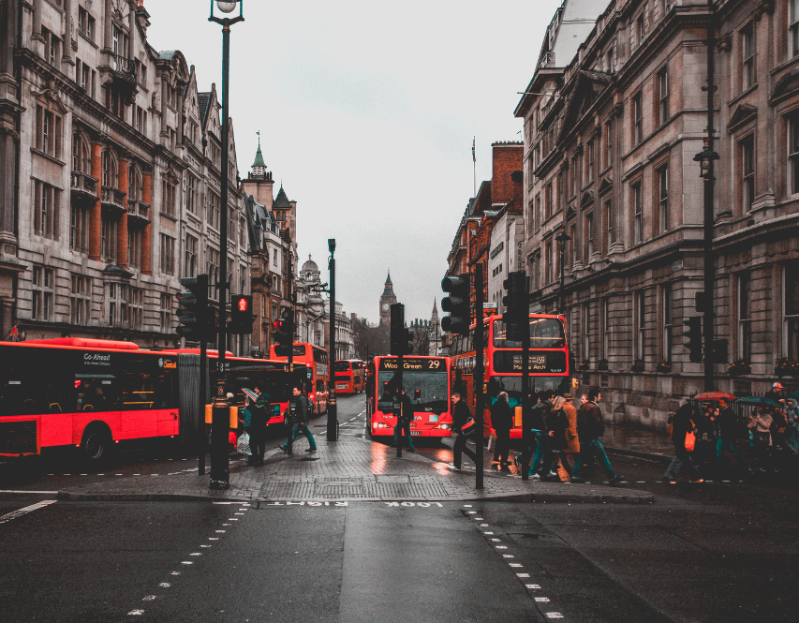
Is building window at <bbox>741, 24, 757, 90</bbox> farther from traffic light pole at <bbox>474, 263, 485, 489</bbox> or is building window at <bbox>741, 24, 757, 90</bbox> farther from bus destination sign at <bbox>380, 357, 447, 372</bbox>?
traffic light pole at <bbox>474, 263, 485, 489</bbox>

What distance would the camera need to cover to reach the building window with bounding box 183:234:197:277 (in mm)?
50031

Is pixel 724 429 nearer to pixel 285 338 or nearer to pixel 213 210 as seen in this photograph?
pixel 285 338

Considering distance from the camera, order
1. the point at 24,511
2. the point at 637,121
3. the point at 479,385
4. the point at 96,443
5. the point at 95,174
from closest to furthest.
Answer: the point at 24,511 → the point at 479,385 → the point at 96,443 → the point at 637,121 → the point at 95,174

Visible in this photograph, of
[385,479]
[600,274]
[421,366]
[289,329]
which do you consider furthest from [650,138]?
[385,479]

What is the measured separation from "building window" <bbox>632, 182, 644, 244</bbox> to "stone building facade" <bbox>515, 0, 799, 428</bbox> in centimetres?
8

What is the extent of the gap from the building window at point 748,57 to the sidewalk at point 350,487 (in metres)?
16.2

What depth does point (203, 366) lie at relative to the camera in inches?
613

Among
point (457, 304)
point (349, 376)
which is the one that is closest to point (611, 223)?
point (457, 304)

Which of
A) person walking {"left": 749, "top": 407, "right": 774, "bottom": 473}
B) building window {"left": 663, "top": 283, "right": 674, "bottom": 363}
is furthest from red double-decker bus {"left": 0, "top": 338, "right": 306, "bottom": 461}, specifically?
building window {"left": 663, "top": 283, "right": 674, "bottom": 363}

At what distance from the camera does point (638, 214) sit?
3338 cm

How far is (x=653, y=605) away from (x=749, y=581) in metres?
1.43

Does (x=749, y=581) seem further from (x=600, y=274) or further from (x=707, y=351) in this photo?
(x=600, y=274)

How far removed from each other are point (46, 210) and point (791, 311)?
89.6ft

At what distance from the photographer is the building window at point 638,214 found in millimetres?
32969
